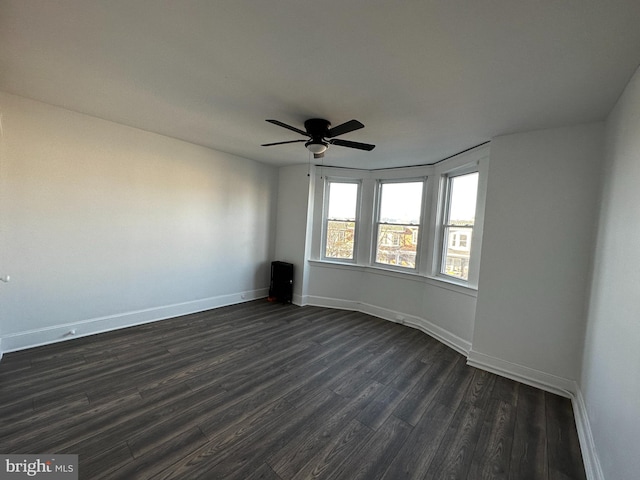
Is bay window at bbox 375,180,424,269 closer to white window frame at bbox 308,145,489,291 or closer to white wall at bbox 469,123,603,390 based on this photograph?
white window frame at bbox 308,145,489,291

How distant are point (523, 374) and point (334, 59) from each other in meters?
3.38

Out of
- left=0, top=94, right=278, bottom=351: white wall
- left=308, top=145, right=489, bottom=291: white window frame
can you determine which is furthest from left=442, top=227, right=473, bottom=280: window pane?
left=0, top=94, right=278, bottom=351: white wall

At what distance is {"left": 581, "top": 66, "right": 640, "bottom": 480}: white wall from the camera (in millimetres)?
1349

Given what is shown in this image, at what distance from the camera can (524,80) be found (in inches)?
70.6

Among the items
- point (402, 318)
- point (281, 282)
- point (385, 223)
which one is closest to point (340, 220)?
point (385, 223)

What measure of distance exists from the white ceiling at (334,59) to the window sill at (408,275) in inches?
71.8

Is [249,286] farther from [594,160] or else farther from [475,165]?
[594,160]

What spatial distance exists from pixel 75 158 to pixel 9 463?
2772mm

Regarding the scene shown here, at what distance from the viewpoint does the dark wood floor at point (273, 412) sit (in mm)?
1615

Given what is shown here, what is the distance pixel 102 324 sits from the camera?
3.21 metres

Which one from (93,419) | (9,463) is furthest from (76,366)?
(9,463)

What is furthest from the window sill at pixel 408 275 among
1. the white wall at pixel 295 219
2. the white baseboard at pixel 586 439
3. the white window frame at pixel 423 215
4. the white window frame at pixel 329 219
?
the white baseboard at pixel 586 439

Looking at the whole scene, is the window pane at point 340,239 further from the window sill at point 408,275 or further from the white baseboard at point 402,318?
the white baseboard at point 402,318

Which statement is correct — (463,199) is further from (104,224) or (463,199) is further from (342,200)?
(104,224)
